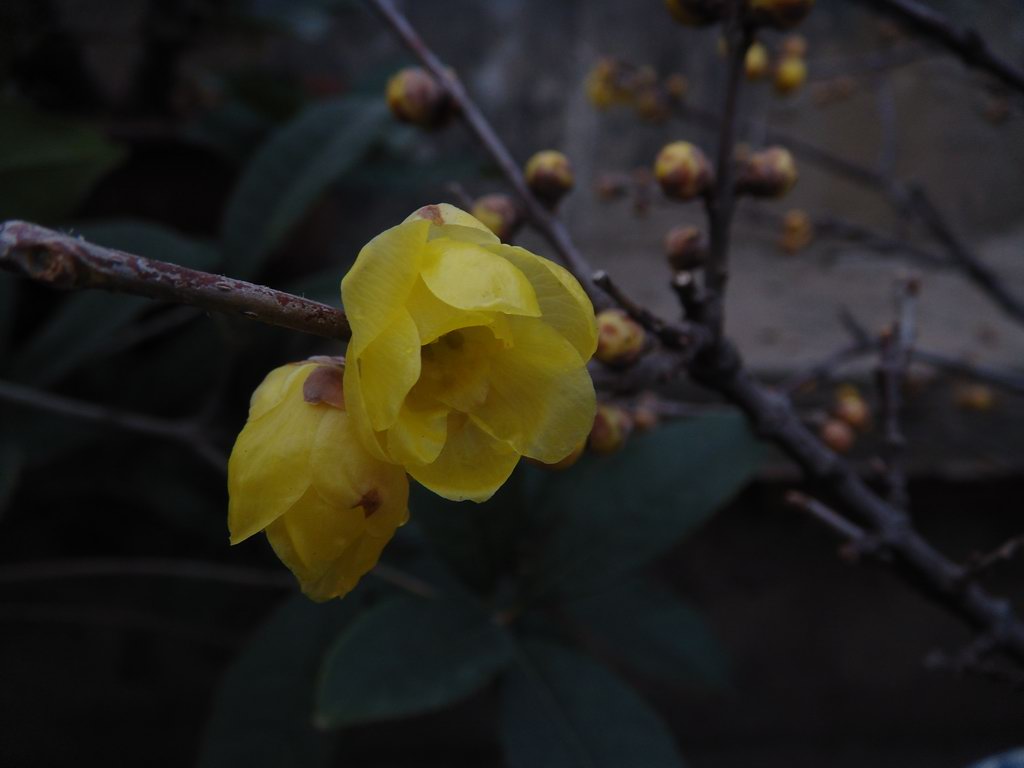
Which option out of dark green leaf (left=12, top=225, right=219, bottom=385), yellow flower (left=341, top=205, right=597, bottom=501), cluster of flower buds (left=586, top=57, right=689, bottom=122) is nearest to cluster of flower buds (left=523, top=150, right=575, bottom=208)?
yellow flower (left=341, top=205, right=597, bottom=501)

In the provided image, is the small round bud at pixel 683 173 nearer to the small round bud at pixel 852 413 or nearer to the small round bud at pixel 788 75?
the small round bud at pixel 852 413

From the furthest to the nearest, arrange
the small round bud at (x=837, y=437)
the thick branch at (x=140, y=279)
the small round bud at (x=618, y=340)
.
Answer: the small round bud at (x=837, y=437) < the small round bud at (x=618, y=340) < the thick branch at (x=140, y=279)

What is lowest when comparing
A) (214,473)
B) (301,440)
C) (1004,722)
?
(1004,722)

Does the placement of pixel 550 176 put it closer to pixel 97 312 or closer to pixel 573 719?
pixel 573 719

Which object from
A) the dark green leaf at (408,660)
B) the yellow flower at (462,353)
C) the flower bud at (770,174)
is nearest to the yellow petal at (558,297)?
the yellow flower at (462,353)

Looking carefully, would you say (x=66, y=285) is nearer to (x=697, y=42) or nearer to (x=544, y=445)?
(x=544, y=445)

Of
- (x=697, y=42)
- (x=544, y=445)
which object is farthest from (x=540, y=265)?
(x=697, y=42)
